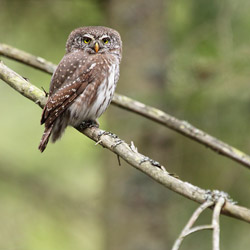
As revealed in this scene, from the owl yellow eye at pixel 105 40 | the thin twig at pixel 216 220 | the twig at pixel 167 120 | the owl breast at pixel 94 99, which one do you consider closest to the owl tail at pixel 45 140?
the owl breast at pixel 94 99

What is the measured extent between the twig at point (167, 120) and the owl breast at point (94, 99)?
86 mm

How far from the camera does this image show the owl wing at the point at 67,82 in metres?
4.11

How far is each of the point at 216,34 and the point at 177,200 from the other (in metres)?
1.98

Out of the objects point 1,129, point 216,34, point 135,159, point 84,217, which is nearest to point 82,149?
point 84,217

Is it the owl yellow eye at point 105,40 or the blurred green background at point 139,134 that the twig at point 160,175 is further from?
the blurred green background at point 139,134

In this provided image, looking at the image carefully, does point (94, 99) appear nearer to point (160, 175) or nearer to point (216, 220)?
point (160, 175)

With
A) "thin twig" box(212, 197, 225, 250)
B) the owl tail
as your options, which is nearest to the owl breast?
the owl tail

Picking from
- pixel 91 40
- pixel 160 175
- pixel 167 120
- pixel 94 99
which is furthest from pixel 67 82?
pixel 160 175

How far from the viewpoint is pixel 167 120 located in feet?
13.7

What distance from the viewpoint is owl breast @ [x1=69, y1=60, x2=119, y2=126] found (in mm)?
4235

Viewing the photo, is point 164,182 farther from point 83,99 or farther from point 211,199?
point 83,99

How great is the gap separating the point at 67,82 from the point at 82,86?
123 millimetres

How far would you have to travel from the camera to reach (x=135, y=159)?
2.84 metres

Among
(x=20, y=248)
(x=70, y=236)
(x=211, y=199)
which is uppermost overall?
(x=70, y=236)
